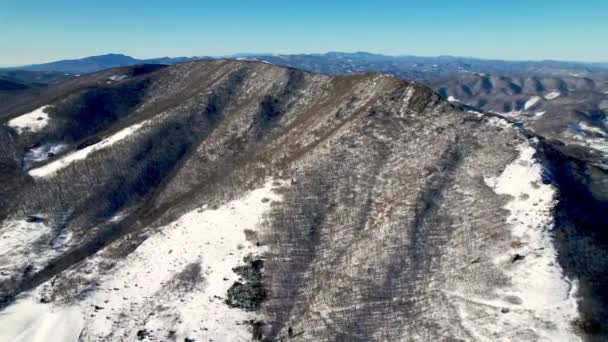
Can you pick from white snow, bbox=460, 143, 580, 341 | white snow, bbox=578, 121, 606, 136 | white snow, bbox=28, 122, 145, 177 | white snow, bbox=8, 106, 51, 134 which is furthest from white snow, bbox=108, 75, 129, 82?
white snow, bbox=578, 121, 606, 136

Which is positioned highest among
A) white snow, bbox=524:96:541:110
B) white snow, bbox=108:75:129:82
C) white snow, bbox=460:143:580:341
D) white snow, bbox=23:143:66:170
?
white snow, bbox=108:75:129:82

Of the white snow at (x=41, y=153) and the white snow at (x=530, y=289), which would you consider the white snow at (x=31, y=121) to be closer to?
the white snow at (x=41, y=153)

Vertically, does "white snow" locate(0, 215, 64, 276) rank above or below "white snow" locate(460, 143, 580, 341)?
below

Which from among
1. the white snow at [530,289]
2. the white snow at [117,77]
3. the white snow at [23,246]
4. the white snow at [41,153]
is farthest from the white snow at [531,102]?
the white snow at [23,246]

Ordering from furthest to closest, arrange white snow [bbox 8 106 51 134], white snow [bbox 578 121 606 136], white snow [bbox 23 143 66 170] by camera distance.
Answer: white snow [bbox 578 121 606 136] < white snow [bbox 8 106 51 134] < white snow [bbox 23 143 66 170]

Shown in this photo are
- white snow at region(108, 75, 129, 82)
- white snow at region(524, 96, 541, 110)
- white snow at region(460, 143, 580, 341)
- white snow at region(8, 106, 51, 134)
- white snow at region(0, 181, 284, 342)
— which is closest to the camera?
white snow at region(460, 143, 580, 341)

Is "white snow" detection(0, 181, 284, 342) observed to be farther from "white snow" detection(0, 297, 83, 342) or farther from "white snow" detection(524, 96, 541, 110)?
"white snow" detection(524, 96, 541, 110)

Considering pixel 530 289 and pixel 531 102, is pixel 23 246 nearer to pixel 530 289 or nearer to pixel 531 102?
pixel 530 289

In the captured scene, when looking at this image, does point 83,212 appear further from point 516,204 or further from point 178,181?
point 516,204
